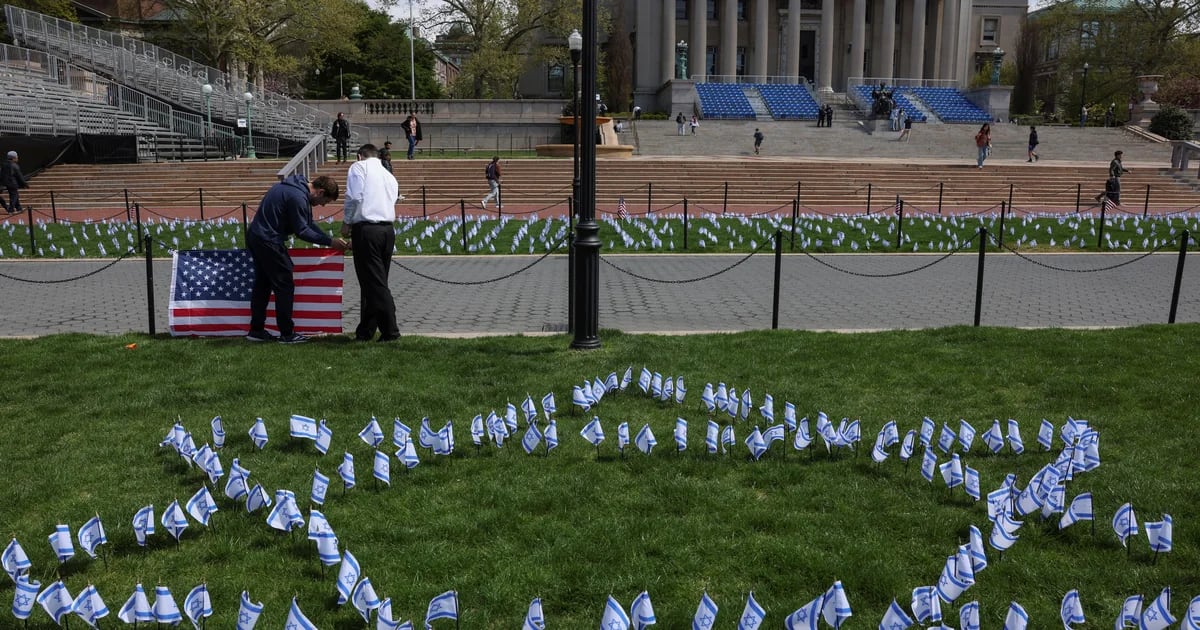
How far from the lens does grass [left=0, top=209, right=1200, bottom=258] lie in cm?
1717

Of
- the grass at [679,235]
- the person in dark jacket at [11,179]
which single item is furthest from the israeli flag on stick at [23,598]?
the person in dark jacket at [11,179]

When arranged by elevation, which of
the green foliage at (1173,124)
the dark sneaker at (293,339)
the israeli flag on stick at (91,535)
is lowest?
the dark sneaker at (293,339)

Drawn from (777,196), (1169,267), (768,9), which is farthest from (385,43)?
(1169,267)

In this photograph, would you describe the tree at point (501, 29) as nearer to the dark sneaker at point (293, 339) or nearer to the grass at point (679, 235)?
the grass at point (679, 235)

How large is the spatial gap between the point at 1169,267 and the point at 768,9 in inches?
2244

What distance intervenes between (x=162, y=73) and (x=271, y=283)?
38.6 meters

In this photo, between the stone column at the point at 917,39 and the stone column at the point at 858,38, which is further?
the stone column at the point at 917,39

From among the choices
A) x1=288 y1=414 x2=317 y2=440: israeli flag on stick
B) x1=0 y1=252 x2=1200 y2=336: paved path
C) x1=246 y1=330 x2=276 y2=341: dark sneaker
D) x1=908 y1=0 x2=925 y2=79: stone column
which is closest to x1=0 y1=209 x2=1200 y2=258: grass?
x1=0 y1=252 x2=1200 y2=336: paved path

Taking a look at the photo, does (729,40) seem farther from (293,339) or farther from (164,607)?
(164,607)

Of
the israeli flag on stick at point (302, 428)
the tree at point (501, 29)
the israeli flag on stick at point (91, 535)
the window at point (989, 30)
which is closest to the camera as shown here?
the israeli flag on stick at point (91, 535)

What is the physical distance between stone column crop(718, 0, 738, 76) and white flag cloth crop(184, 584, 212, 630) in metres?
62.4

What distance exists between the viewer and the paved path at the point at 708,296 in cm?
1015

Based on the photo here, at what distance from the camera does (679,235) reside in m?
18.9

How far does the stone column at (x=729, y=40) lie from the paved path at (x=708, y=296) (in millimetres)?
49717
